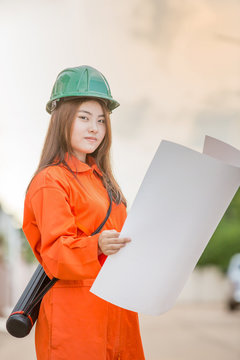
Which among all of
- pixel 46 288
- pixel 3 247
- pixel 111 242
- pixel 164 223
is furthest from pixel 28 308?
pixel 3 247

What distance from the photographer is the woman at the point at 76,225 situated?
1582mm

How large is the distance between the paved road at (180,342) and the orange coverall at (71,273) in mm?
3702

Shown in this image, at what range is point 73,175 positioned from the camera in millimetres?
1751

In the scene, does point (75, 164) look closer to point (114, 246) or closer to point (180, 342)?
point (114, 246)

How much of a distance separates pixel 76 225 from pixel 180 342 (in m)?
5.49

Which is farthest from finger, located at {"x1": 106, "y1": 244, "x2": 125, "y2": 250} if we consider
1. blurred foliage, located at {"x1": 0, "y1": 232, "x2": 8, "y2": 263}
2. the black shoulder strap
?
blurred foliage, located at {"x1": 0, "y1": 232, "x2": 8, "y2": 263}

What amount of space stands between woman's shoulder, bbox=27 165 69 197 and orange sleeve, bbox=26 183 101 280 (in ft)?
0.03

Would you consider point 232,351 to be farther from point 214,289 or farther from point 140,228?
point 214,289

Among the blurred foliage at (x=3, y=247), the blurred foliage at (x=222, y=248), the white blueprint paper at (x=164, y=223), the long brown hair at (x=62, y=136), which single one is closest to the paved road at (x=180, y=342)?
the blurred foliage at (x=3, y=247)

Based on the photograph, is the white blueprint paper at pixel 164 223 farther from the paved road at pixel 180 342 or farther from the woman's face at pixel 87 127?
the paved road at pixel 180 342

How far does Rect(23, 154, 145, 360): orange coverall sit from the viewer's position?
159 cm

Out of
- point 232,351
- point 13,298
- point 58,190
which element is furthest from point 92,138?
point 13,298

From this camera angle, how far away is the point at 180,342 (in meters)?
6.79

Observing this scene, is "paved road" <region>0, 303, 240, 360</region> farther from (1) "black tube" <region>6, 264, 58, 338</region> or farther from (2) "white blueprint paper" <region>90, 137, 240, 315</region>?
(2) "white blueprint paper" <region>90, 137, 240, 315</region>
